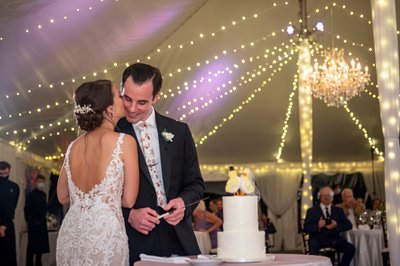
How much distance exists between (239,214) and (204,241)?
814cm

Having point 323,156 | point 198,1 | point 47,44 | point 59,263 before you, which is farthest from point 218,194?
point 59,263

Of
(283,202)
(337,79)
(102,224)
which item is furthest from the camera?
(283,202)

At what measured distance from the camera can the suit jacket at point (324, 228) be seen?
984 centimetres

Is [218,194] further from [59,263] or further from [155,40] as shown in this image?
[59,263]

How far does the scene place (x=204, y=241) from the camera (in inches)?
423

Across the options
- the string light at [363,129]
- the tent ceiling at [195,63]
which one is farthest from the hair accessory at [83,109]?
the string light at [363,129]

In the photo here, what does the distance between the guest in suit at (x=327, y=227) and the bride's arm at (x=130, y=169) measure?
6.97 m

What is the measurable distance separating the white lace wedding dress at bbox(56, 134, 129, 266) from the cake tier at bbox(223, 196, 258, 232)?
57 cm

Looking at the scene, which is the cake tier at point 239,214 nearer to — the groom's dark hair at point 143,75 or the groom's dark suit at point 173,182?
the groom's dark suit at point 173,182

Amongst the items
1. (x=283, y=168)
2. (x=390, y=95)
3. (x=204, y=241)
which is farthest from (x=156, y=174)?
(x=283, y=168)

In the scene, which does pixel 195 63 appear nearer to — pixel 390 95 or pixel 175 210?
pixel 390 95

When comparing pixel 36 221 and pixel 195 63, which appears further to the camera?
pixel 195 63

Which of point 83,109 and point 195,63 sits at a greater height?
point 195,63

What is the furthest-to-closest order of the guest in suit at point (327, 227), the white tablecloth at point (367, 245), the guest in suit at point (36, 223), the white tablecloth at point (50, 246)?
the white tablecloth at point (50, 246) < the guest in suit at point (36, 223) < the guest in suit at point (327, 227) < the white tablecloth at point (367, 245)
